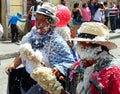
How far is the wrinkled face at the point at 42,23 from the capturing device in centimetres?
477

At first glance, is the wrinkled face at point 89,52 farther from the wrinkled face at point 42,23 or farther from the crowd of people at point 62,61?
the wrinkled face at point 42,23

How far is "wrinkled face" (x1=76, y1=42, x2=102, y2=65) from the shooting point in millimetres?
3617

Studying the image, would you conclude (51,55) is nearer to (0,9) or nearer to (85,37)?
(85,37)

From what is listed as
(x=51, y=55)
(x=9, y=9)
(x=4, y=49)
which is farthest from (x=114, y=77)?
(x=9, y=9)

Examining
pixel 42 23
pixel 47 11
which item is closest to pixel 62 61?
pixel 42 23

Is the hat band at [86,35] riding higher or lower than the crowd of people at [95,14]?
higher

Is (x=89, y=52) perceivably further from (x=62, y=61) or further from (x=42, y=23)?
(x=42, y=23)

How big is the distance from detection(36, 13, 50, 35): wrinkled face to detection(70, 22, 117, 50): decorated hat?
1015 millimetres

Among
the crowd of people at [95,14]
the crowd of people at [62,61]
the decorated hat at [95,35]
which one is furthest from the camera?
the crowd of people at [95,14]

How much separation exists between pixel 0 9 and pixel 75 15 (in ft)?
9.95

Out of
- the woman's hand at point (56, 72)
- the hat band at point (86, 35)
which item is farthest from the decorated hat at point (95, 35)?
the woman's hand at point (56, 72)

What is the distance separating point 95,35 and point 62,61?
990mm

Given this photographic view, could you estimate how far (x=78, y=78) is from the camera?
3779 millimetres

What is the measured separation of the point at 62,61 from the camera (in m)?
4.61
